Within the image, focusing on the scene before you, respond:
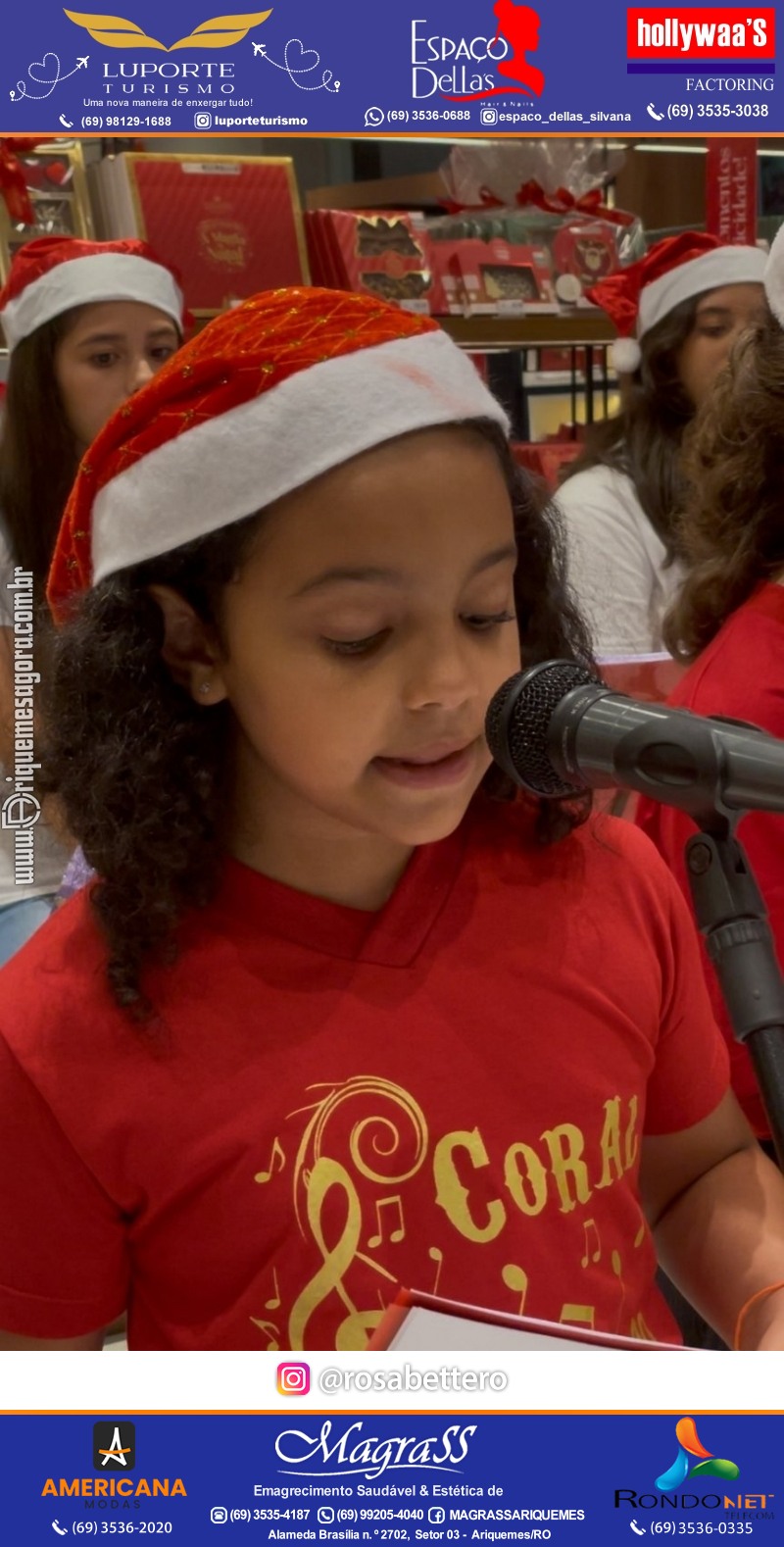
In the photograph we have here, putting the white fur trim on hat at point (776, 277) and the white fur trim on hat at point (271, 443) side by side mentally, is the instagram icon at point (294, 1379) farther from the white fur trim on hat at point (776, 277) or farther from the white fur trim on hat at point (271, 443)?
the white fur trim on hat at point (776, 277)

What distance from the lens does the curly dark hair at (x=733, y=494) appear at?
40.3 inches

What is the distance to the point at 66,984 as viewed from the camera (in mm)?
722

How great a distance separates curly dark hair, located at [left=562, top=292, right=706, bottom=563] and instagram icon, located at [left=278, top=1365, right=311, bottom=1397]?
590 millimetres

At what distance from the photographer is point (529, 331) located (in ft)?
3.17

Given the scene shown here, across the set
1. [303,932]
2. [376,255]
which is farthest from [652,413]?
[303,932]
